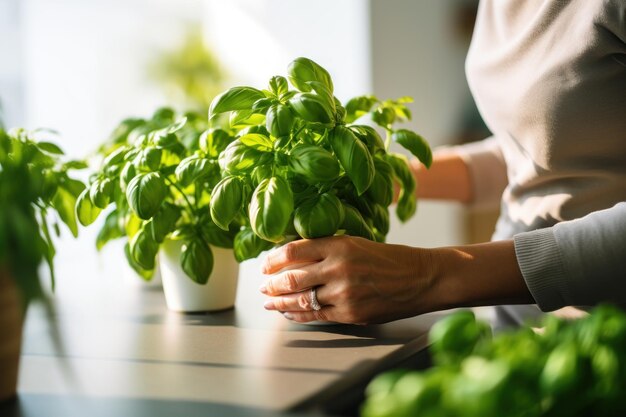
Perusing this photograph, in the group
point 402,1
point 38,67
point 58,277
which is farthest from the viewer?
point 402,1

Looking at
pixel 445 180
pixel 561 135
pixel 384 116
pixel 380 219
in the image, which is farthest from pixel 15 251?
pixel 445 180

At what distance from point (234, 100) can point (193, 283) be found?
309mm

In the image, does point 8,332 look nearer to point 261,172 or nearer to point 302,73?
point 261,172

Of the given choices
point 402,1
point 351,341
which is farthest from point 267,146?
point 402,1

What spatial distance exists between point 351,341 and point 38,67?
2.18 m

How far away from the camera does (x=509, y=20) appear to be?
126 centimetres

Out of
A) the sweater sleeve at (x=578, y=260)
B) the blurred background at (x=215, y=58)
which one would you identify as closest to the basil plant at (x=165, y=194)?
the sweater sleeve at (x=578, y=260)

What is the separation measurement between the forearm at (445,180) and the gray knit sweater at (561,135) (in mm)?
238

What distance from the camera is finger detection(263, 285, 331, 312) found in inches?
34.5

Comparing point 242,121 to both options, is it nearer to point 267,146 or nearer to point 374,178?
point 267,146

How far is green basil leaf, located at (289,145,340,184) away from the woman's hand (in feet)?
0.30

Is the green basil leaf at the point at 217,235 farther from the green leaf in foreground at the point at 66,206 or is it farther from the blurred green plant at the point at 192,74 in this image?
the blurred green plant at the point at 192,74

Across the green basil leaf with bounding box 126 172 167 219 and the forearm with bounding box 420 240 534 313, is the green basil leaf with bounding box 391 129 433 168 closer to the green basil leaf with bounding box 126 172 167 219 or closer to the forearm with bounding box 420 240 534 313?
the forearm with bounding box 420 240 534 313

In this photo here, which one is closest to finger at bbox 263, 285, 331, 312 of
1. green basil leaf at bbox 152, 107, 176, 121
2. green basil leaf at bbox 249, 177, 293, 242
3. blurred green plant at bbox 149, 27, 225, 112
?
green basil leaf at bbox 249, 177, 293, 242
